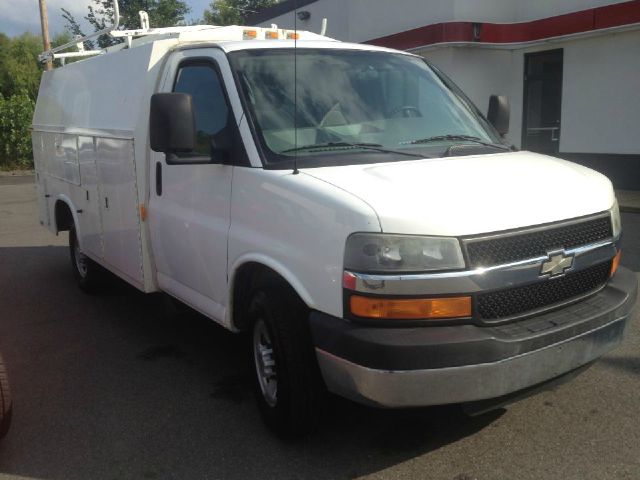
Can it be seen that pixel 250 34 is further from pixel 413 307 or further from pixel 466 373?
pixel 466 373

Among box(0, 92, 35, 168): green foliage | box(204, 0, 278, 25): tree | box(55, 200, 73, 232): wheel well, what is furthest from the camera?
box(204, 0, 278, 25): tree

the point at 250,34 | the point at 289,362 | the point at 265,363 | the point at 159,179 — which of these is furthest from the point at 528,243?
the point at 250,34

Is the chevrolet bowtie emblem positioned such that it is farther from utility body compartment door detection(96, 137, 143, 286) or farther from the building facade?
the building facade

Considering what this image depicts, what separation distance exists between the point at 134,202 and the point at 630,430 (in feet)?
11.6

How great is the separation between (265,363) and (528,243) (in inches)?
61.4

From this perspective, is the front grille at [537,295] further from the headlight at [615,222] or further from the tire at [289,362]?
the tire at [289,362]

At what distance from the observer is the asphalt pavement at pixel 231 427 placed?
330cm

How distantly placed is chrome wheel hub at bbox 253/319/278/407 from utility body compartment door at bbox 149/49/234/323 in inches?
13.0

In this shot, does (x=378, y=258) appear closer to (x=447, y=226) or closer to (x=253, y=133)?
(x=447, y=226)

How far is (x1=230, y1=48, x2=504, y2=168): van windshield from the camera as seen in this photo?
11.9 ft

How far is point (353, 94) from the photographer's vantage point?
4.02 m

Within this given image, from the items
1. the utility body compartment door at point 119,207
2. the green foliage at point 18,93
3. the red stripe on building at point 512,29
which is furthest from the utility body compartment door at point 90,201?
the green foliage at point 18,93

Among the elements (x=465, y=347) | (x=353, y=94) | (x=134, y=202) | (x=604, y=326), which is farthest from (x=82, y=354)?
(x=604, y=326)

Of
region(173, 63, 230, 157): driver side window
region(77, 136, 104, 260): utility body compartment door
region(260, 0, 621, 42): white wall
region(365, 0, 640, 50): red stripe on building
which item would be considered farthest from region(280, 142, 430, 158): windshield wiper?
region(260, 0, 621, 42): white wall
